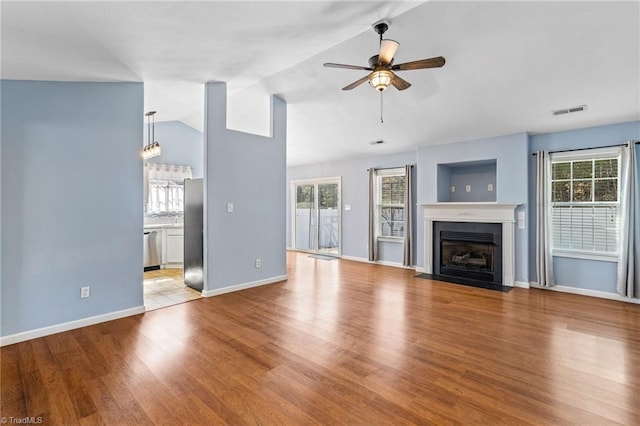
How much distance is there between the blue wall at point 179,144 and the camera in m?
7.12

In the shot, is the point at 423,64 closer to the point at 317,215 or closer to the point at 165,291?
the point at 165,291

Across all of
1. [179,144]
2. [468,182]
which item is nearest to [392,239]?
[468,182]

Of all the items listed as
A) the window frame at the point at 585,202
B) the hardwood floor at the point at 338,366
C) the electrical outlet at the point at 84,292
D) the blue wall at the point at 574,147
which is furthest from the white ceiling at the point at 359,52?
the hardwood floor at the point at 338,366

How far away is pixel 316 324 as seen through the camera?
351 centimetres

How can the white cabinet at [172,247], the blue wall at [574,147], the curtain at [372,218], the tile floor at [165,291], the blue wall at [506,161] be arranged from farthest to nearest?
1. the curtain at [372,218]
2. the white cabinet at [172,247]
3. the blue wall at [506,161]
4. the blue wall at [574,147]
5. the tile floor at [165,291]

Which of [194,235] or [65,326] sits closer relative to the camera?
[65,326]

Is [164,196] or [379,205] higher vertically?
[164,196]

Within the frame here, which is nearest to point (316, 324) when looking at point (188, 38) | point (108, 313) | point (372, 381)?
point (372, 381)

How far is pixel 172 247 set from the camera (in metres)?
6.47

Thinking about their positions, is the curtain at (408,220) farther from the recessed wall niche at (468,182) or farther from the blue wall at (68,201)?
the blue wall at (68,201)

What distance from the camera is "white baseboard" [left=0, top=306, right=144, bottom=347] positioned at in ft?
9.89

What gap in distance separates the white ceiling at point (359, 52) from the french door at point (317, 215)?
131 inches

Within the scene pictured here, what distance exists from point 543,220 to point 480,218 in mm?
917

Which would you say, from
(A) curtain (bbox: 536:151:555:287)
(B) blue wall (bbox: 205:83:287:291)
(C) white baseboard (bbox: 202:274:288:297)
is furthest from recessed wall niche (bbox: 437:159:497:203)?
(C) white baseboard (bbox: 202:274:288:297)
